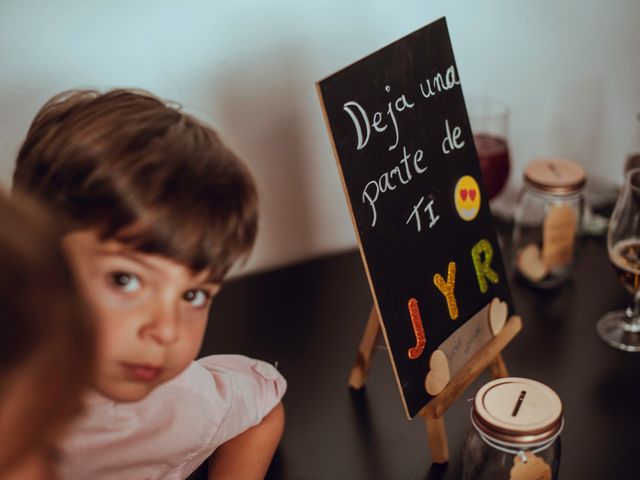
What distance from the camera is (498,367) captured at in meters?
1.03

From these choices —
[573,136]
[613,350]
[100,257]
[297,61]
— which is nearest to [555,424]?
[613,350]

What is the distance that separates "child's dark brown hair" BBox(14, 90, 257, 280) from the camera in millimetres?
664

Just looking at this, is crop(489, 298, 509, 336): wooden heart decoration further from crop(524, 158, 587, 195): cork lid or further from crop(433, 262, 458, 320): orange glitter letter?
crop(524, 158, 587, 195): cork lid

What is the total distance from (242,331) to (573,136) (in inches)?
26.8

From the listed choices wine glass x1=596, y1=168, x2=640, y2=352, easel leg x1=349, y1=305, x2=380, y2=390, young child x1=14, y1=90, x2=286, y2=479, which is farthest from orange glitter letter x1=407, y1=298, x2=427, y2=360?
wine glass x1=596, y1=168, x2=640, y2=352

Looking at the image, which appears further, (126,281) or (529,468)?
(529,468)

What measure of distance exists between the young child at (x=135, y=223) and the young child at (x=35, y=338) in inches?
4.4

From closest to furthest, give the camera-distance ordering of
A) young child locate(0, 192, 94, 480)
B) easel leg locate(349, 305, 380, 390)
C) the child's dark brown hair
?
young child locate(0, 192, 94, 480) → the child's dark brown hair → easel leg locate(349, 305, 380, 390)

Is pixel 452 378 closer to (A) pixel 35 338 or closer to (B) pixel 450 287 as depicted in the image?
(B) pixel 450 287

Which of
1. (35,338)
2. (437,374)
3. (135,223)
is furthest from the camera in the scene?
(437,374)

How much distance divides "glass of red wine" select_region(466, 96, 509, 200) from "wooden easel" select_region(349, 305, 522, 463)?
0.28 metres

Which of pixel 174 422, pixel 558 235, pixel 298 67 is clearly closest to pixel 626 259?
pixel 558 235

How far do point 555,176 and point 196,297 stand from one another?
0.67 meters

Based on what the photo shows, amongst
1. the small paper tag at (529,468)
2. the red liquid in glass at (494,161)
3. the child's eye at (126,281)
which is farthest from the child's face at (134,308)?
the red liquid in glass at (494,161)
